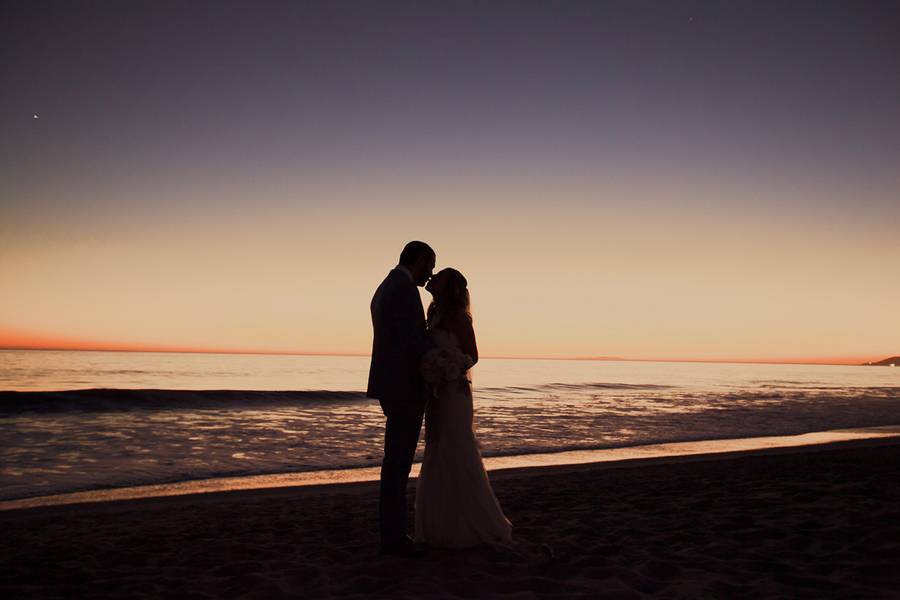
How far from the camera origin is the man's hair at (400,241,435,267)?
15.9ft

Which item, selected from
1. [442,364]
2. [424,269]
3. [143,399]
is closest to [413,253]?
[424,269]

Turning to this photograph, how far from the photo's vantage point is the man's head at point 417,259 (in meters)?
4.86

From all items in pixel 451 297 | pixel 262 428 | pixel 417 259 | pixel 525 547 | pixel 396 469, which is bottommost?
pixel 262 428

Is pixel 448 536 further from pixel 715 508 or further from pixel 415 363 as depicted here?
A: pixel 715 508

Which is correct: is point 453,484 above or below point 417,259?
below

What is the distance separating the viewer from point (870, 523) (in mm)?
5172

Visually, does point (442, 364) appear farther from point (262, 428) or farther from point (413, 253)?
point (262, 428)

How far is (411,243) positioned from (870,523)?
460cm

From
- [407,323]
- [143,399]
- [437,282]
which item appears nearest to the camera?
[407,323]

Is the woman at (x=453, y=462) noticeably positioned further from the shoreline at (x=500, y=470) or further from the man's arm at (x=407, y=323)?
the shoreline at (x=500, y=470)

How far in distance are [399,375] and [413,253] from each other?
983mm

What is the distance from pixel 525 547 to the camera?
497cm

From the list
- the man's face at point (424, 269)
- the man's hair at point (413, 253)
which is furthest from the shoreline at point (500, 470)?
the man's hair at point (413, 253)

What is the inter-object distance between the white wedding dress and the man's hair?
0.62 meters
